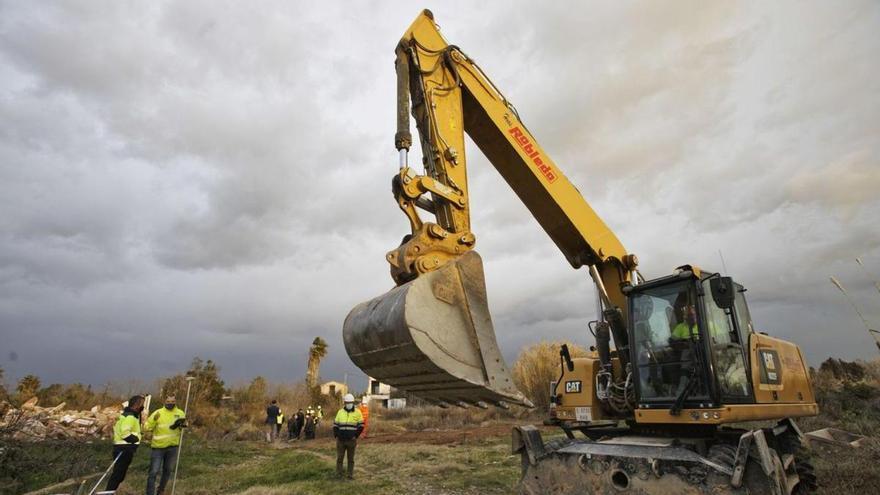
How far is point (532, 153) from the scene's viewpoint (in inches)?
289

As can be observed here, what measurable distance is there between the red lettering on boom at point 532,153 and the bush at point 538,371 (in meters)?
20.0

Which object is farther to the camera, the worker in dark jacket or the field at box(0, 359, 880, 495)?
→ the worker in dark jacket

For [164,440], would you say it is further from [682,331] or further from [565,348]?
[682,331]

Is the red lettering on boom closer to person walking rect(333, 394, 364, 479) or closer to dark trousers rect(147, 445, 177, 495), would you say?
person walking rect(333, 394, 364, 479)

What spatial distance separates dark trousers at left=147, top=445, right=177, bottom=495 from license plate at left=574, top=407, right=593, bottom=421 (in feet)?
21.9

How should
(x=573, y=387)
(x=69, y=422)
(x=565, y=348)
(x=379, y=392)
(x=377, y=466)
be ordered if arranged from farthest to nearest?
(x=379, y=392) < (x=69, y=422) < (x=377, y=466) < (x=565, y=348) < (x=573, y=387)

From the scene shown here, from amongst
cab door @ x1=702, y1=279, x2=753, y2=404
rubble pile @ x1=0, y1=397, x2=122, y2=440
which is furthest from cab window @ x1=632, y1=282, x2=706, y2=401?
rubble pile @ x1=0, y1=397, x2=122, y2=440

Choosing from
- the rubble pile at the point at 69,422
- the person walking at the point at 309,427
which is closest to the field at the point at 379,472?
the rubble pile at the point at 69,422

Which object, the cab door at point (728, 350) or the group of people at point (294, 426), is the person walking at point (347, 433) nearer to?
the cab door at point (728, 350)

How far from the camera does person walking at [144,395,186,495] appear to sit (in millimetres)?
8680

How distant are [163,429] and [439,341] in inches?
263

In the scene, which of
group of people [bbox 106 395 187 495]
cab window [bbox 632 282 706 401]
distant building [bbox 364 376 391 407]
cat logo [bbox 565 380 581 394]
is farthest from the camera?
→ distant building [bbox 364 376 391 407]

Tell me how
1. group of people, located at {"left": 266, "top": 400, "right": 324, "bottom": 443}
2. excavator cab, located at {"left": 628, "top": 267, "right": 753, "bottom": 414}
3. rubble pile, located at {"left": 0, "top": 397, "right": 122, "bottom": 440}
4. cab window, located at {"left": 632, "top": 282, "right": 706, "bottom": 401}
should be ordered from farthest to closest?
1. group of people, located at {"left": 266, "top": 400, "right": 324, "bottom": 443}
2. rubble pile, located at {"left": 0, "top": 397, "right": 122, "bottom": 440}
3. cab window, located at {"left": 632, "top": 282, "right": 706, "bottom": 401}
4. excavator cab, located at {"left": 628, "top": 267, "right": 753, "bottom": 414}

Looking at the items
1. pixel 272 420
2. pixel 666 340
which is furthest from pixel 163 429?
pixel 272 420
